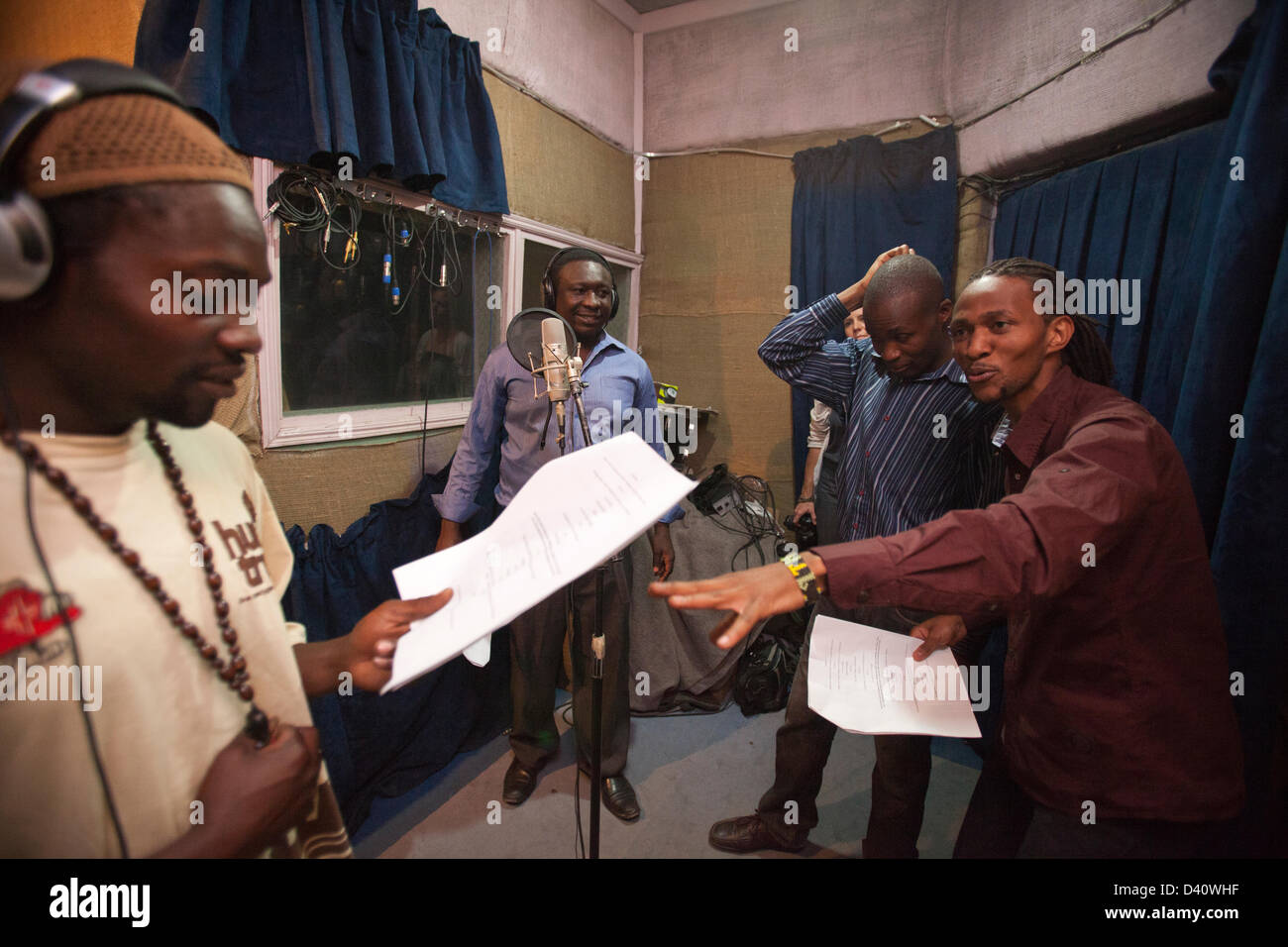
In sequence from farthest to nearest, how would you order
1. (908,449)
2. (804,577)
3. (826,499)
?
(826,499) → (908,449) → (804,577)

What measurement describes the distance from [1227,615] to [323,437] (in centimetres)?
265

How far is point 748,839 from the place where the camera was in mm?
1901

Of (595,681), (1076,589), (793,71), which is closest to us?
(1076,589)

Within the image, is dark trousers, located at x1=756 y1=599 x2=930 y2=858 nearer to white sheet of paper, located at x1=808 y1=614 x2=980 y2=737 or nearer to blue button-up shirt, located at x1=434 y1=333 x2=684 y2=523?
white sheet of paper, located at x1=808 y1=614 x2=980 y2=737

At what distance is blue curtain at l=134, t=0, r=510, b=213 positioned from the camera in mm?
1489

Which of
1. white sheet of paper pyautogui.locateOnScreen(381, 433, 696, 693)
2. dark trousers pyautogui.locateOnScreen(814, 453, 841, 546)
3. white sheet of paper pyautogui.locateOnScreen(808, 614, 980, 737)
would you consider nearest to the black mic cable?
white sheet of paper pyautogui.locateOnScreen(381, 433, 696, 693)

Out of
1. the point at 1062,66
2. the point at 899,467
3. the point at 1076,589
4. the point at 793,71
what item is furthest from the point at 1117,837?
the point at 793,71

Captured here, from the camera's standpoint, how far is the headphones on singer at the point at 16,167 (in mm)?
440

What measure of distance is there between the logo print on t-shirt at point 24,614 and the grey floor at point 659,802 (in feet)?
5.70

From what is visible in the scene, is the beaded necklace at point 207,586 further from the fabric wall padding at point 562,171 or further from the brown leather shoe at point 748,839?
the fabric wall padding at point 562,171

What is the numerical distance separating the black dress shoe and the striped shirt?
1.52 metres

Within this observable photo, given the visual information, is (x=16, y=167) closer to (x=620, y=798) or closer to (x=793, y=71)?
(x=620, y=798)

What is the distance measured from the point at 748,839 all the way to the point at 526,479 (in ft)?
4.85

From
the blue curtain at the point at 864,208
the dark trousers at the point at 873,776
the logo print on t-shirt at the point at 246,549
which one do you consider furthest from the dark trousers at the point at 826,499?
the logo print on t-shirt at the point at 246,549
